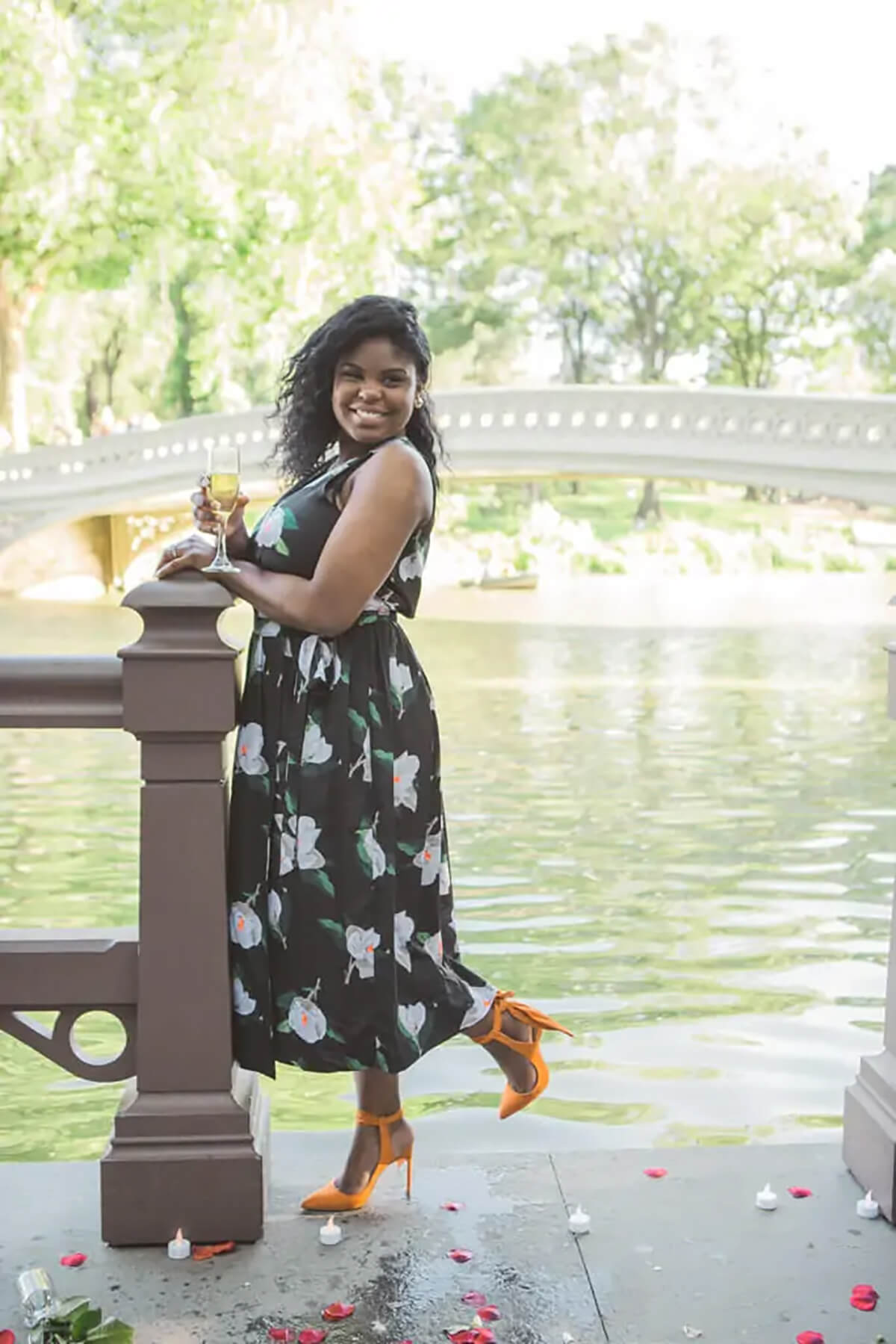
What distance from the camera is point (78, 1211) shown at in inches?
102

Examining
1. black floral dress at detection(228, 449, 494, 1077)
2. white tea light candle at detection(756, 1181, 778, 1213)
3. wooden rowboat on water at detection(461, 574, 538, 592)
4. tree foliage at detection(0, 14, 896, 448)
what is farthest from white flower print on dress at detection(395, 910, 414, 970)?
tree foliage at detection(0, 14, 896, 448)

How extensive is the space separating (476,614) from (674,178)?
52.1 feet

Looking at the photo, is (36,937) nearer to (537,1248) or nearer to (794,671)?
(537,1248)

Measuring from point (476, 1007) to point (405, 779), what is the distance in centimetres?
38

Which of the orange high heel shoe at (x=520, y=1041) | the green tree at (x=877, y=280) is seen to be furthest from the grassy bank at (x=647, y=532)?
the orange high heel shoe at (x=520, y=1041)

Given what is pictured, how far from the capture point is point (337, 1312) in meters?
2.26

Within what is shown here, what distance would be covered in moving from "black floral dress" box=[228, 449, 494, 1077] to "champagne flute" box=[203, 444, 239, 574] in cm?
9

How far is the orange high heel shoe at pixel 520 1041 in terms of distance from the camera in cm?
270

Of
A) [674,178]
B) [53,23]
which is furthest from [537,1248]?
[674,178]

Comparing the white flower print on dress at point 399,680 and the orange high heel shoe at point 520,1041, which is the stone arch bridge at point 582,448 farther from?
the white flower print on dress at point 399,680

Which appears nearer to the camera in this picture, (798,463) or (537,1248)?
(537,1248)

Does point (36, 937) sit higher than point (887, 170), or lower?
lower

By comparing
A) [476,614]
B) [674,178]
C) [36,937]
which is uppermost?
[674,178]

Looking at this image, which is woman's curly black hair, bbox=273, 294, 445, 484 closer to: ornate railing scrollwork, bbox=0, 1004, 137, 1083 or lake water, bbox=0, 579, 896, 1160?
ornate railing scrollwork, bbox=0, 1004, 137, 1083
